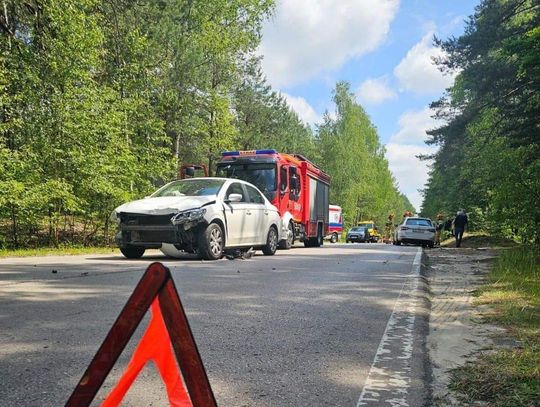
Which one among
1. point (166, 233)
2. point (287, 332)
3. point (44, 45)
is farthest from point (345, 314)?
point (44, 45)

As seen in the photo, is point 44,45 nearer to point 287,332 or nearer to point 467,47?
point 287,332

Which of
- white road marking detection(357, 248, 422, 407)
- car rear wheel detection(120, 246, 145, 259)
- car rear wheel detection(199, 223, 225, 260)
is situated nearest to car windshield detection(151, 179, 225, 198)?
car rear wheel detection(199, 223, 225, 260)

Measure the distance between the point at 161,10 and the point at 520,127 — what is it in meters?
17.3

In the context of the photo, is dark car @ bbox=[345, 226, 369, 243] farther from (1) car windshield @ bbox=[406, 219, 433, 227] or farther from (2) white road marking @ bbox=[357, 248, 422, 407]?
(2) white road marking @ bbox=[357, 248, 422, 407]

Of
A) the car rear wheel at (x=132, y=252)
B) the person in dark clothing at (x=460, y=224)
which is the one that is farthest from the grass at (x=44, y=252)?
the person in dark clothing at (x=460, y=224)

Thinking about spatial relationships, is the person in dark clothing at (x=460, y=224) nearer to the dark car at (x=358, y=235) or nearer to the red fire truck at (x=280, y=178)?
the red fire truck at (x=280, y=178)

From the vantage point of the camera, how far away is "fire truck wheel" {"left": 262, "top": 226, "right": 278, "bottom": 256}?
1314 cm

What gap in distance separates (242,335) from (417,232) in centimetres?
2253

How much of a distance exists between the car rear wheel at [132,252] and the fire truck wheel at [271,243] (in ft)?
11.2

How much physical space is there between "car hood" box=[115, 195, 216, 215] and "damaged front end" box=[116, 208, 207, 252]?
8 centimetres

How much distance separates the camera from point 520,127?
47.4 feet

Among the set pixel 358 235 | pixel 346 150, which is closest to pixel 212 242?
pixel 358 235

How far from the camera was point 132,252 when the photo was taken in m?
10.9

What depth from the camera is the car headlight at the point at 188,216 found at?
977cm
